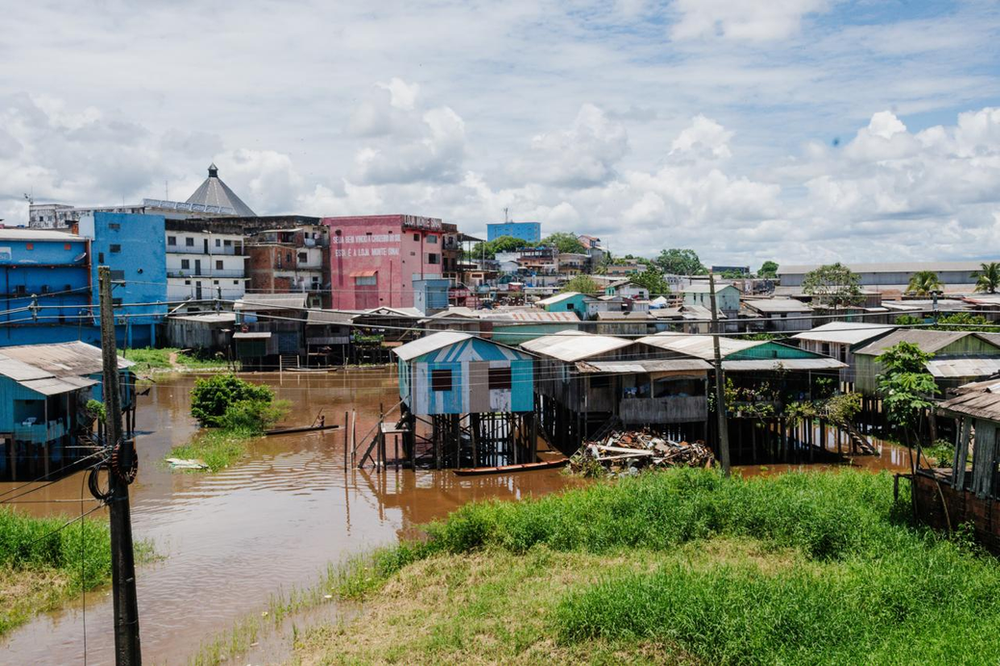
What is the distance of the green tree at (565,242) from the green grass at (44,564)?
334 ft

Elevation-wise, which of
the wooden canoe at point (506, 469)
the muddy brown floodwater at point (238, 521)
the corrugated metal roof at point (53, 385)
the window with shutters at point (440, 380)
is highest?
the corrugated metal roof at point (53, 385)

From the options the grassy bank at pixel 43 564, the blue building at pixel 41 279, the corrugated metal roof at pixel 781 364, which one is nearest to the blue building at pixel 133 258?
the blue building at pixel 41 279

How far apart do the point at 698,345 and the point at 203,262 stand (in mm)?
39687

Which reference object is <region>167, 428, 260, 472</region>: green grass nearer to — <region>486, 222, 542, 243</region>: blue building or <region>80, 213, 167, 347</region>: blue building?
<region>80, 213, 167, 347</region>: blue building

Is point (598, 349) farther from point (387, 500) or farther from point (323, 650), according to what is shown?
point (323, 650)

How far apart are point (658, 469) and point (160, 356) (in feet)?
116

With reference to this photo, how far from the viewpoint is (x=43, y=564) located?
53.1 feet

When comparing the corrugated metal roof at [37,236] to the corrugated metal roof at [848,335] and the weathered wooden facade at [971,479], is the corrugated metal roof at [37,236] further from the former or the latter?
the weathered wooden facade at [971,479]

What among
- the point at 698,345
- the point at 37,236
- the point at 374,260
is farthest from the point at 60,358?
the point at 374,260

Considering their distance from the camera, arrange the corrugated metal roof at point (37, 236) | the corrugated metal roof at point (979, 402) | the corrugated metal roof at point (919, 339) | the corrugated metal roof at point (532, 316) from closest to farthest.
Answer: the corrugated metal roof at point (979, 402) < the corrugated metal roof at point (919, 339) < the corrugated metal roof at point (532, 316) < the corrugated metal roof at point (37, 236)

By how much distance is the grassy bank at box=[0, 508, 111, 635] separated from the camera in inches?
587

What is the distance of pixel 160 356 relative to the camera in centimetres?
4866

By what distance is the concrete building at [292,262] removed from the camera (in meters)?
60.3

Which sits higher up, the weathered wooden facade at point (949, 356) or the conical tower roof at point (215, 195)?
the conical tower roof at point (215, 195)
